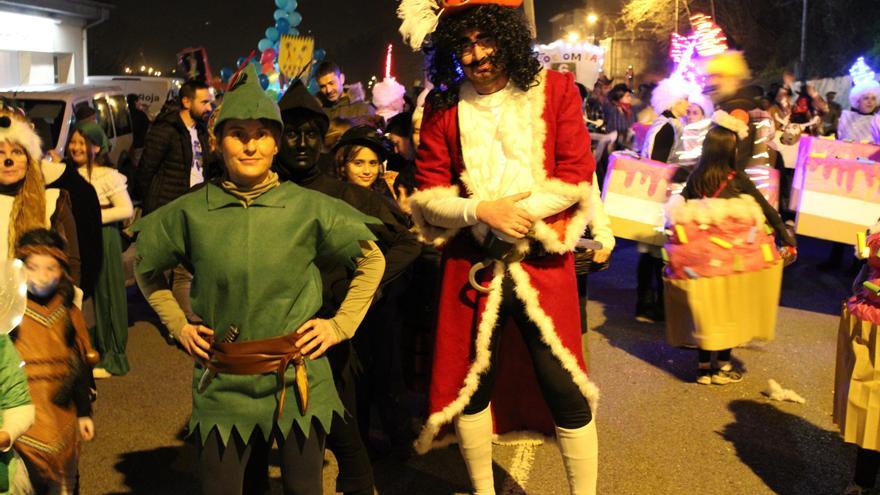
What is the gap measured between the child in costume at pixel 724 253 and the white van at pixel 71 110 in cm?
752

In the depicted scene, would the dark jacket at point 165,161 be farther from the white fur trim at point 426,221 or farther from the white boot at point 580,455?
the white boot at point 580,455

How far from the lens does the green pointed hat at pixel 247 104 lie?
9.37 feet

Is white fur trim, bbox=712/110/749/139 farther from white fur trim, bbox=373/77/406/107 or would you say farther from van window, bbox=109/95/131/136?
van window, bbox=109/95/131/136

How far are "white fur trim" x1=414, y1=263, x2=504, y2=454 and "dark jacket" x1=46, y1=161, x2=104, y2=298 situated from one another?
7.01ft

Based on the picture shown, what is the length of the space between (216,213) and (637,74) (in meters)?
53.8

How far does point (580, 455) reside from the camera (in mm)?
3592

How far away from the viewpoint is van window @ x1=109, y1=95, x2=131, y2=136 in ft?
45.6

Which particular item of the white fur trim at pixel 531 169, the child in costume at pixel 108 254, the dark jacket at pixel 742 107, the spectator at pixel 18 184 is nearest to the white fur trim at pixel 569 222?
the white fur trim at pixel 531 169

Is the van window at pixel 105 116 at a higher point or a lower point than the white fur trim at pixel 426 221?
higher

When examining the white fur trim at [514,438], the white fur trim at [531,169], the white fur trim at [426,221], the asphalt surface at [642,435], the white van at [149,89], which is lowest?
the asphalt surface at [642,435]

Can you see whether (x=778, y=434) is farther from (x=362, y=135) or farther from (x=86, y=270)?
(x=86, y=270)

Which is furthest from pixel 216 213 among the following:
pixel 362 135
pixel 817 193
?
pixel 817 193

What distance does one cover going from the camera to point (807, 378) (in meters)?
6.13

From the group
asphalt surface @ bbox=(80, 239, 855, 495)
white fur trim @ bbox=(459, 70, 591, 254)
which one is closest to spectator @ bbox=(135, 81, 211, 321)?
asphalt surface @ bbox=(80, 239, 855, 495)
